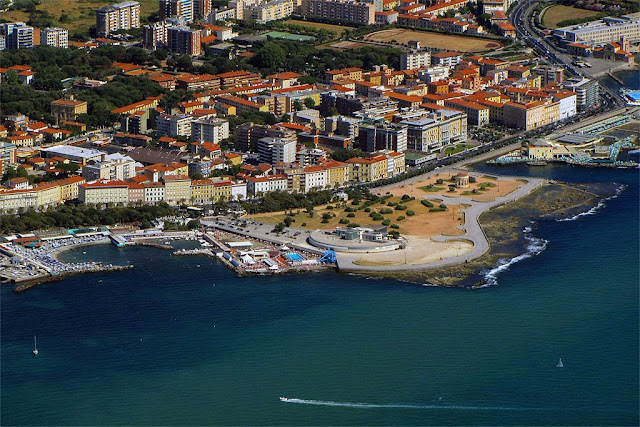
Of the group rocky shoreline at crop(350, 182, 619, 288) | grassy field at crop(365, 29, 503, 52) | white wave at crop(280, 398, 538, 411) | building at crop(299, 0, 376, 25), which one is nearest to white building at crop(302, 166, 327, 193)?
rocky shoreline at crop(350, 182, 619, 288)

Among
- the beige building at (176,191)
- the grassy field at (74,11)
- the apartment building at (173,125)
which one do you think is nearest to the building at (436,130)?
the apartment building at (173,125)

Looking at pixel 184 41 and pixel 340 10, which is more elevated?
pixel 340 10

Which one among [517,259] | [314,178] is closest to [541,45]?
[314,178]

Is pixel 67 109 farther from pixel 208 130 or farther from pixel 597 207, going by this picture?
pixel 597 207

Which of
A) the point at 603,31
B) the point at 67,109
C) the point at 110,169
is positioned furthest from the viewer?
the point at 603,31

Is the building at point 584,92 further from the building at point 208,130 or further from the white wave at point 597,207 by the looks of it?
the building at point 208,130

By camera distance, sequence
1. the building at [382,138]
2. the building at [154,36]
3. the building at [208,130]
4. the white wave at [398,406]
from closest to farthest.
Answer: the white wave at [398,406] → the building at [382,138] → the building at [208,130] → the building at [154,36]
